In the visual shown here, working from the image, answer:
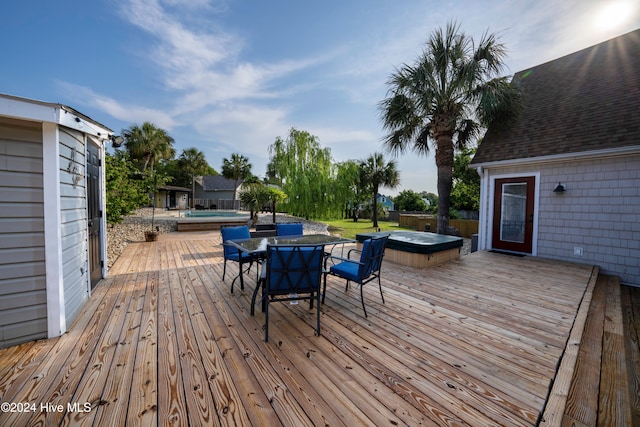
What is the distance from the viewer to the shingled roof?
491 cm

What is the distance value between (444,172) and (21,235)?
328 inches

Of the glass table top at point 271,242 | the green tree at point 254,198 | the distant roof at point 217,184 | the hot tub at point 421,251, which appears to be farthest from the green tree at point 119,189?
the distant roof at point 217,184

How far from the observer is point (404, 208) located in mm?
25516

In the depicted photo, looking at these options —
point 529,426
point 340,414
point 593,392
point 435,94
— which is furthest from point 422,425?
point 435,94

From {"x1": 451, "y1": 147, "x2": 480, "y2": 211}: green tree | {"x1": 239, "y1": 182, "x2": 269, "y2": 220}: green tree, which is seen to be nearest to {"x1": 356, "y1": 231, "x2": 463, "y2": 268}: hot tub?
{"x1": 239, "y1": 182, "x2": 269, "y2": 220}: green tree

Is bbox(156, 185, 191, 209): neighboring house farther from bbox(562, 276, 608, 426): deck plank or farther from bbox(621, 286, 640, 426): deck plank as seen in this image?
bbox(621, 286, 640, 426): deck plank

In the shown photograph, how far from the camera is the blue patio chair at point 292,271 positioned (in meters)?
2.30

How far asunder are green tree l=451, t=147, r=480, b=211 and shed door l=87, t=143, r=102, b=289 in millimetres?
14953

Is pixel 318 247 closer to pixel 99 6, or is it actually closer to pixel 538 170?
pixel 538 170

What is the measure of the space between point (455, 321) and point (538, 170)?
5.03 metres

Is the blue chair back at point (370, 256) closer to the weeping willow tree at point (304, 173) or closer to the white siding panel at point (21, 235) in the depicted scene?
the white siding panel at point (21, 235)

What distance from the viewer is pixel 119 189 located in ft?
21.6

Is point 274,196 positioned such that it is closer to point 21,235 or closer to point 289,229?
point 289,229

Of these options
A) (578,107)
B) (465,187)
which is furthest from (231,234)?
(465,187)
